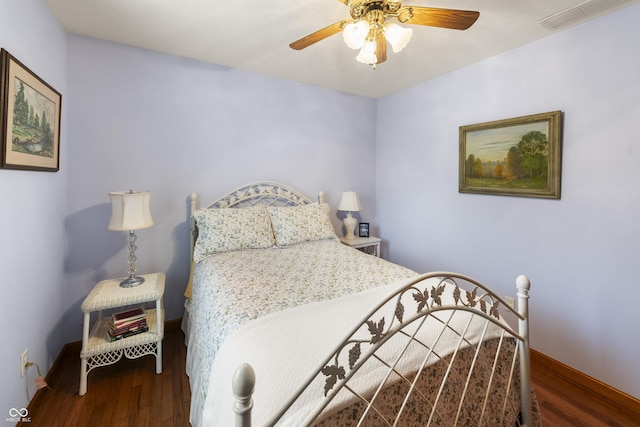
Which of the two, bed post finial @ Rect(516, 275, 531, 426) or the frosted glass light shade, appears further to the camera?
the frosted glass light shade

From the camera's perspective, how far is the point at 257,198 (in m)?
3.01

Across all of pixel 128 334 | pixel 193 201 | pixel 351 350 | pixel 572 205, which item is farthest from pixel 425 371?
pixel 193 201

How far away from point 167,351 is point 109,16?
97.2 inches

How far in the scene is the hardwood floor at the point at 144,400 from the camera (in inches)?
65.9

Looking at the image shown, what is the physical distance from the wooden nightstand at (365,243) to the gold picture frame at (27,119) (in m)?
2.56

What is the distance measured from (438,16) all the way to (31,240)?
2.52 m

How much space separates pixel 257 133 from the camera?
3006mm

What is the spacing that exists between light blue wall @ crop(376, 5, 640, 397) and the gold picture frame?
316 cm

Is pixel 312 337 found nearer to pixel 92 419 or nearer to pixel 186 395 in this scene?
pixel 186 395

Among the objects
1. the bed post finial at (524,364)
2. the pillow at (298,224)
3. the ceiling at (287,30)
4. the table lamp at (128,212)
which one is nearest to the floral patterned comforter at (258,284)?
the pillow at (298,224)

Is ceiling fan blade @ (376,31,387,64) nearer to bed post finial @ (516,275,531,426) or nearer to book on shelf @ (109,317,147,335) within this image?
bed post finial @ (516,275,531,426)

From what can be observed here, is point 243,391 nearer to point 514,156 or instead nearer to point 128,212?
point 128,212

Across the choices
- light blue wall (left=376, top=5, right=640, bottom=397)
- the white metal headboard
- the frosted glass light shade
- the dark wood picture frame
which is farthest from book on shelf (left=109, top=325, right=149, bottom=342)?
light blue wall (left=376, top=5, right=640, bottom=397)

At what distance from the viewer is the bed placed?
86cm
